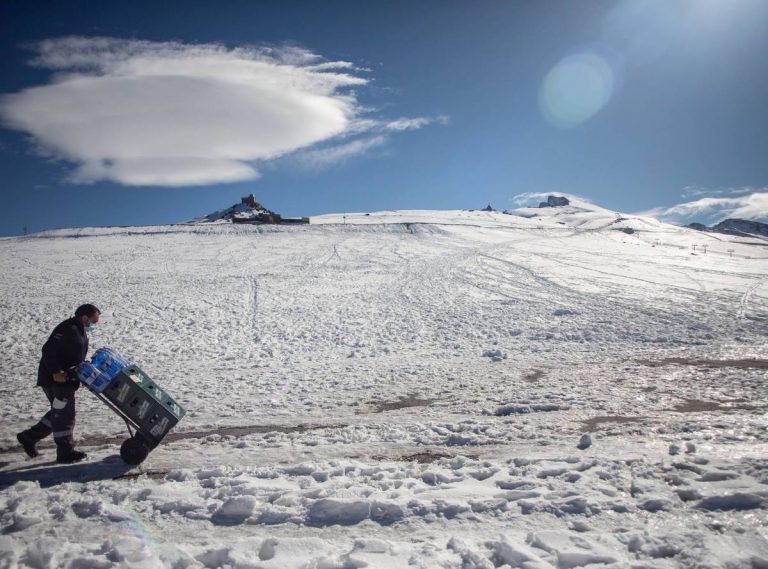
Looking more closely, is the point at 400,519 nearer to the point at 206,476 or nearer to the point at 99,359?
the point at 206,476

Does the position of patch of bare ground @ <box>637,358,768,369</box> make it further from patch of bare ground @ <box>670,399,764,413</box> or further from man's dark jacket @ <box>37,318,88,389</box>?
man's dark jacket @ <box>37,318,88,389</box>

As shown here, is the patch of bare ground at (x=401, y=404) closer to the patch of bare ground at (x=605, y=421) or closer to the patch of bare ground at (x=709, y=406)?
the patch of bare ground at (x=605, y=421)

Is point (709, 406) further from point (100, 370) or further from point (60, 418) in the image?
point (60, 418)

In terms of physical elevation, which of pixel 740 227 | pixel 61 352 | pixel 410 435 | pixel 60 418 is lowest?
pixel 410 435

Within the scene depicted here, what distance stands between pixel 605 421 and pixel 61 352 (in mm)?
8223

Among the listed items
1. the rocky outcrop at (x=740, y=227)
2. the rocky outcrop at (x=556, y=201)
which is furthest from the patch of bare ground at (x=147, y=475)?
the rocky outcrop at (x=740, y=227)

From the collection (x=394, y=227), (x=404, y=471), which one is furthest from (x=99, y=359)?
(x=394, y=227)

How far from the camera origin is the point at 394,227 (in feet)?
151

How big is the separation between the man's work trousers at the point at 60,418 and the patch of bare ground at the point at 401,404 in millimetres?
4783

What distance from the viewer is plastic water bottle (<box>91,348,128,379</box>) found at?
5281mm

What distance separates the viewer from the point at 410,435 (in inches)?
249

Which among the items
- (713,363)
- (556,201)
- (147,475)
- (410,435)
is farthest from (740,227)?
(147,475)

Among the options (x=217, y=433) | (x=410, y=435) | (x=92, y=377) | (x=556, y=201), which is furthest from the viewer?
(x=556, y=201)

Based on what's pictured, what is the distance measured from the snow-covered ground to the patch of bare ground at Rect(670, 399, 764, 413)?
7 cm
